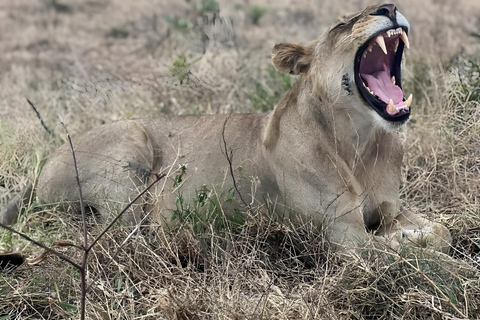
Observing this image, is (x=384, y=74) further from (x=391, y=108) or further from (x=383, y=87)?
(x=391, y=108)

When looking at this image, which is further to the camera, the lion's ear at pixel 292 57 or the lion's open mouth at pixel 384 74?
the lion's ear at pixel 292 57

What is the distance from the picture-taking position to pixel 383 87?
3.51 meters

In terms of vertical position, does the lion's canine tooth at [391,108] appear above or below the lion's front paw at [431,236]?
above

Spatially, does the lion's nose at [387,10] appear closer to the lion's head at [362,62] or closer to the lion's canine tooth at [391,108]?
the lion's head at [362,62]

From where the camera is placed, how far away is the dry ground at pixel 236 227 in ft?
9.43

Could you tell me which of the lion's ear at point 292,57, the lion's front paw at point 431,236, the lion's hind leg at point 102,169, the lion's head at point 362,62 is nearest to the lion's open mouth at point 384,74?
the lion's head at point 362,62

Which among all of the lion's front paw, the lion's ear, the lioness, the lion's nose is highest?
the lion's nose

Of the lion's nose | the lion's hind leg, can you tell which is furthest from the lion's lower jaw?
the lion's hind leg

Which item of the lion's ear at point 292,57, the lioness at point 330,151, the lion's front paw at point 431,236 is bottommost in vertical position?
the lion's front paw at point 431,236

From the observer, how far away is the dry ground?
288 centimetres

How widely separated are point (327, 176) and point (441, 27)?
4.22m

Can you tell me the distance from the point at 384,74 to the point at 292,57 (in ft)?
1.73

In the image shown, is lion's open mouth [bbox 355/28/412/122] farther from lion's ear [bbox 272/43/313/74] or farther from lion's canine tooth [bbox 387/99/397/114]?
lion's ear [bbox 272/43/313/74]

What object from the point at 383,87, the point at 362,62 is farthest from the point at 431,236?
the point at 362,62
